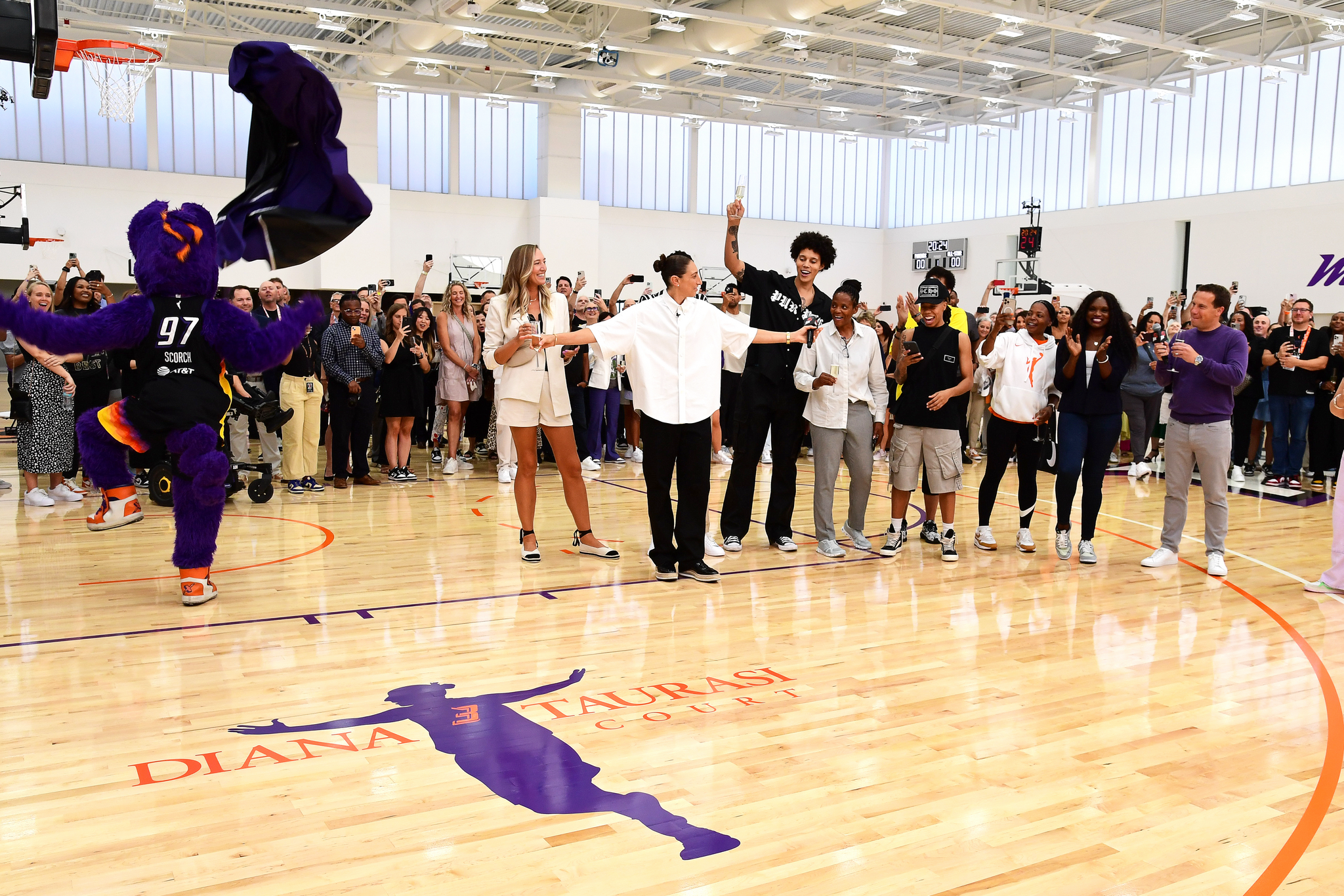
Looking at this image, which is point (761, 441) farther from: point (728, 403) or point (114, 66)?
point (114, 66)

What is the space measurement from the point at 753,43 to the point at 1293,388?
30.8 feet

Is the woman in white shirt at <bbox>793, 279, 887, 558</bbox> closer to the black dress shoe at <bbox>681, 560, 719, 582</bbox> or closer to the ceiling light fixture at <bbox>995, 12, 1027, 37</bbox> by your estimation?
the black dress shoe at <bbox>681, 560, 719, 582</bbox>

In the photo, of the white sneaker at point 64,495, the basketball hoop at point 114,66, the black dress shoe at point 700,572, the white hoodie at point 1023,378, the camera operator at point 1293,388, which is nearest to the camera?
the black dress shoe at point 700,572

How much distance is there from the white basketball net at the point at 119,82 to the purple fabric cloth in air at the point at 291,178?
8573 millimetres

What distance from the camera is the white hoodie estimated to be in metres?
6.50

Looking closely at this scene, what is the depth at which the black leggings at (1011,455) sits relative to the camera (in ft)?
21.6

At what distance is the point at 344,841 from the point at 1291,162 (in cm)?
1999

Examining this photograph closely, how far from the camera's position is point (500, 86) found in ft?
68.5

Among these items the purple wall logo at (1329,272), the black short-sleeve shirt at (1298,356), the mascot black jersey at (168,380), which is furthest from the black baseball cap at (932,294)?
the purple wall logo at (1329,272)

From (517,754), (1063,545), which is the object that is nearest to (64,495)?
(517,754)

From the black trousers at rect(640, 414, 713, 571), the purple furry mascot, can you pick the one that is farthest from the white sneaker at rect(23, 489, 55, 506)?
the black trousers at rect(640, 414, 713, 571)

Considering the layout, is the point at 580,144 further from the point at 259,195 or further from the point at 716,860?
the point at 716,860

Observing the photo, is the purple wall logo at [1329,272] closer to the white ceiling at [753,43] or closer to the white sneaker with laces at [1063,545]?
the white ceiling at [753,43]

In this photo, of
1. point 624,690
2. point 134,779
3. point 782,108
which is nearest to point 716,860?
point 624,690
